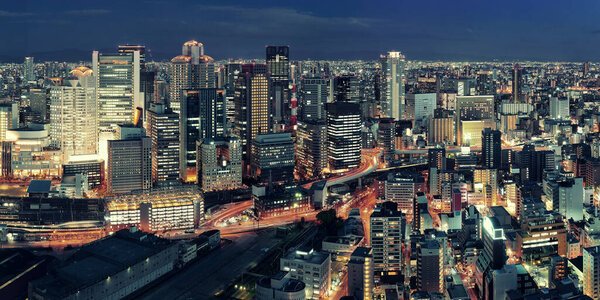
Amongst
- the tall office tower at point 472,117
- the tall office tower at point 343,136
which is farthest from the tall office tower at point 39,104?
the tall office tower at point 472,117

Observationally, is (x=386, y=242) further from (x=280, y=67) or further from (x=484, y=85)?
(x=484, y=85)

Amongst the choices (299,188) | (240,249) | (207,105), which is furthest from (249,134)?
(240,249)

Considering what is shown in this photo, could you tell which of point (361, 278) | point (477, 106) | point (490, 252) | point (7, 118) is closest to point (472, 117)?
point (477, 106)

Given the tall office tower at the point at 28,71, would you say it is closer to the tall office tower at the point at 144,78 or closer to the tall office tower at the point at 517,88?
the tall office tower at the point at 144,78

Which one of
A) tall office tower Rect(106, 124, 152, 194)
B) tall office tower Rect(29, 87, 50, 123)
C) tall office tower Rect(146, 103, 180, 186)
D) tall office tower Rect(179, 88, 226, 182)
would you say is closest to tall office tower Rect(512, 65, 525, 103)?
tall office tower Rect(179, 88, 226, 182)

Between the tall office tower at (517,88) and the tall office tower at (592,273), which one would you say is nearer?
the tall office tower at (592,273)

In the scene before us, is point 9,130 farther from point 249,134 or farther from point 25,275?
point 25,275
